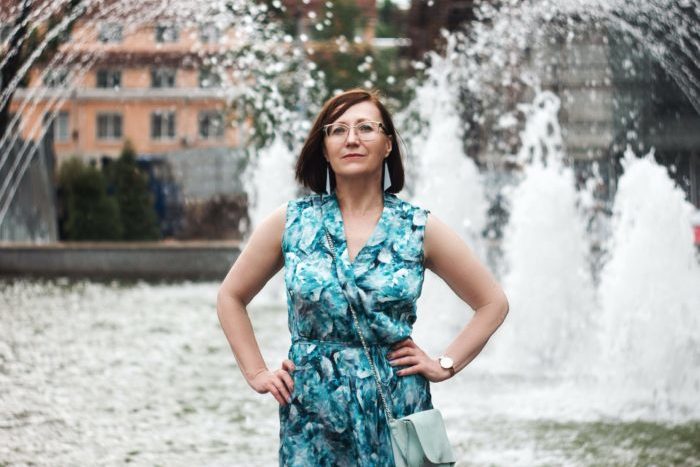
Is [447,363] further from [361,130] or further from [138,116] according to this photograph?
[138,116]

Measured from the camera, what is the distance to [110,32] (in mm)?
13883

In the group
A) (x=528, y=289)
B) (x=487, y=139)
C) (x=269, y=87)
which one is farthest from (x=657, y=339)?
(x=487, y=139)

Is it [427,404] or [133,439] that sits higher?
[427,404]

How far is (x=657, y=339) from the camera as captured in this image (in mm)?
8352

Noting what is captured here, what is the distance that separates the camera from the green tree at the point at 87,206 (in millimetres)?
24750

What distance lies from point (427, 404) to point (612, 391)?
535cm

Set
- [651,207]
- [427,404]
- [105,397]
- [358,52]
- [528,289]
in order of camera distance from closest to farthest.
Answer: [427,404] < [105,397] < [651,207] < [528,289] < [358,52]

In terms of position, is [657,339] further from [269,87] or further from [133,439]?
[269,87]

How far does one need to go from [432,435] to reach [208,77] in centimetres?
2361

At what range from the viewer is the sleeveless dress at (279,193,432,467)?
8.64 feet

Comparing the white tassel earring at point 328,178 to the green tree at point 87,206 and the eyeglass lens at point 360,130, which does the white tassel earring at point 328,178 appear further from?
the green tree at point 87,206

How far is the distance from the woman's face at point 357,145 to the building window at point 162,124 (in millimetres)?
53937

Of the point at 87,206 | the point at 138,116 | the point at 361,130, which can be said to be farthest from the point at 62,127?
the point at 361,130

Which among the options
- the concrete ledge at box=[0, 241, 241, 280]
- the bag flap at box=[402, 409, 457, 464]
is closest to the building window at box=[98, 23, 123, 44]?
the concrete ledge at box=[0, 241, 241, 280]
